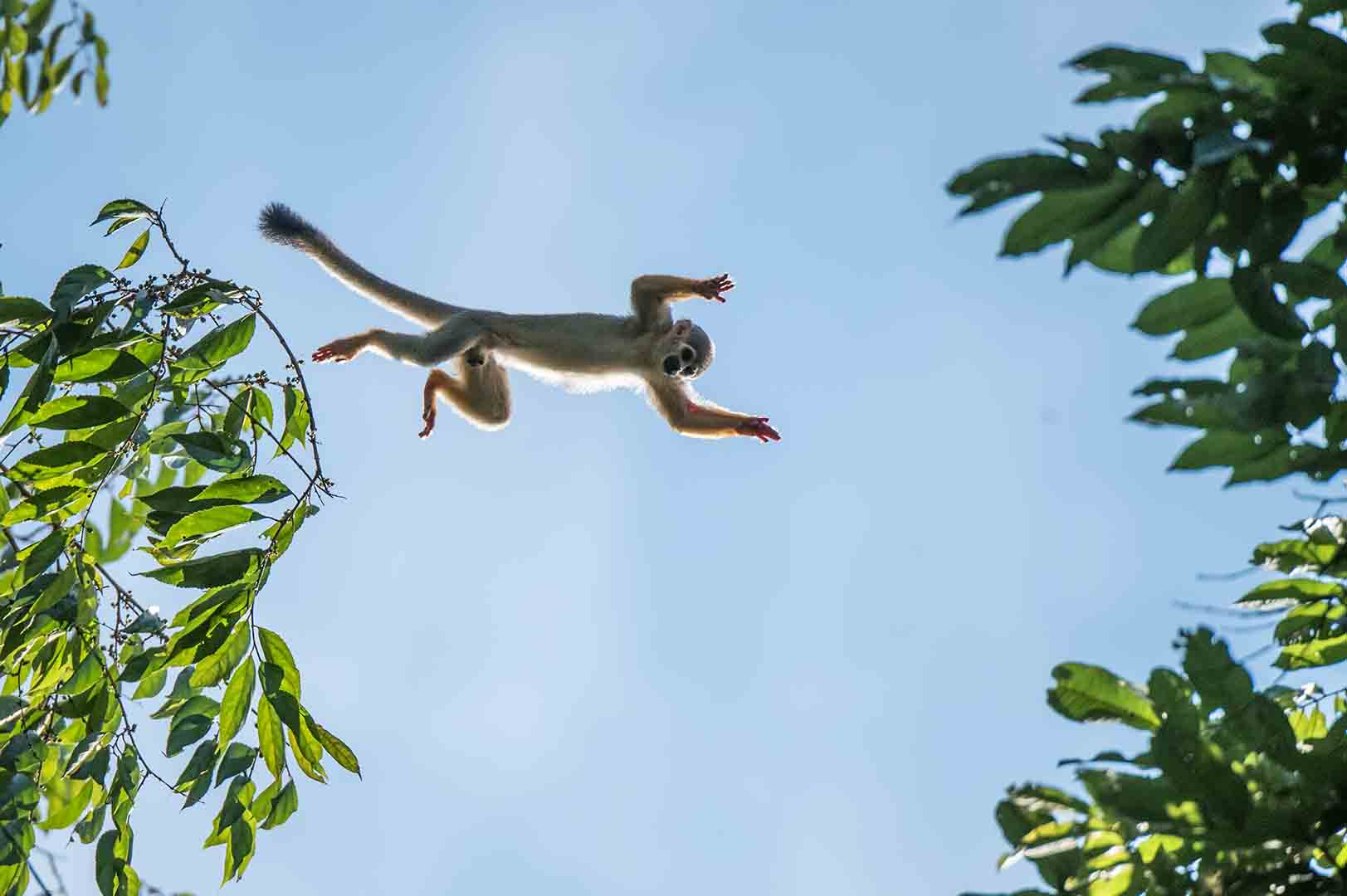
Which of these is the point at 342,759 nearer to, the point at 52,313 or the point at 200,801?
the point at 200,801

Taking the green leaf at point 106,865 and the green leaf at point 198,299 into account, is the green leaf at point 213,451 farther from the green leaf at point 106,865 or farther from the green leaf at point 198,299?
the green leaf at point 106,865

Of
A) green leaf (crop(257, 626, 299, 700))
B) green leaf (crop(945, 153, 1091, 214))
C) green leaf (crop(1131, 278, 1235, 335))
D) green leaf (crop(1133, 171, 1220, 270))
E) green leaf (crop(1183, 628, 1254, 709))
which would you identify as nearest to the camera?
green leaf (crop(945, 153, 1091, 214))

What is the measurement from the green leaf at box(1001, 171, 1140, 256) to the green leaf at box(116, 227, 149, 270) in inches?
127

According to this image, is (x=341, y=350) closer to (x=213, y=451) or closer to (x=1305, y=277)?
(x=213, y=451)

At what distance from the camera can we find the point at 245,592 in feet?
11.5

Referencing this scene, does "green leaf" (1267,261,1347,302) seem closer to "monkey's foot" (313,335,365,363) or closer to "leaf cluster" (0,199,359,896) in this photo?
"leaf cluster" (0,199,359,896)

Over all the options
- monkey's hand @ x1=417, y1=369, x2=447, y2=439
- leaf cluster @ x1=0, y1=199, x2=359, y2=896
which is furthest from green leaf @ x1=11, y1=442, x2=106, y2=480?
monkey's hand @ x1=417, y1=369, x2=447, y2=439

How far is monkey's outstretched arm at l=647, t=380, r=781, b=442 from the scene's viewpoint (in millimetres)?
5887

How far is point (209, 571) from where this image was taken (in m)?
3.38

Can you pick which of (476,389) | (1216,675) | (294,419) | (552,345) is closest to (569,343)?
(552,345)

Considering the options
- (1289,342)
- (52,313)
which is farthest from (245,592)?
(1289,342)

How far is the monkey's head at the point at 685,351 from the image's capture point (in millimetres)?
6125

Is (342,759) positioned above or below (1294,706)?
above

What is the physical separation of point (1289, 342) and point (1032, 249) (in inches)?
16.5
